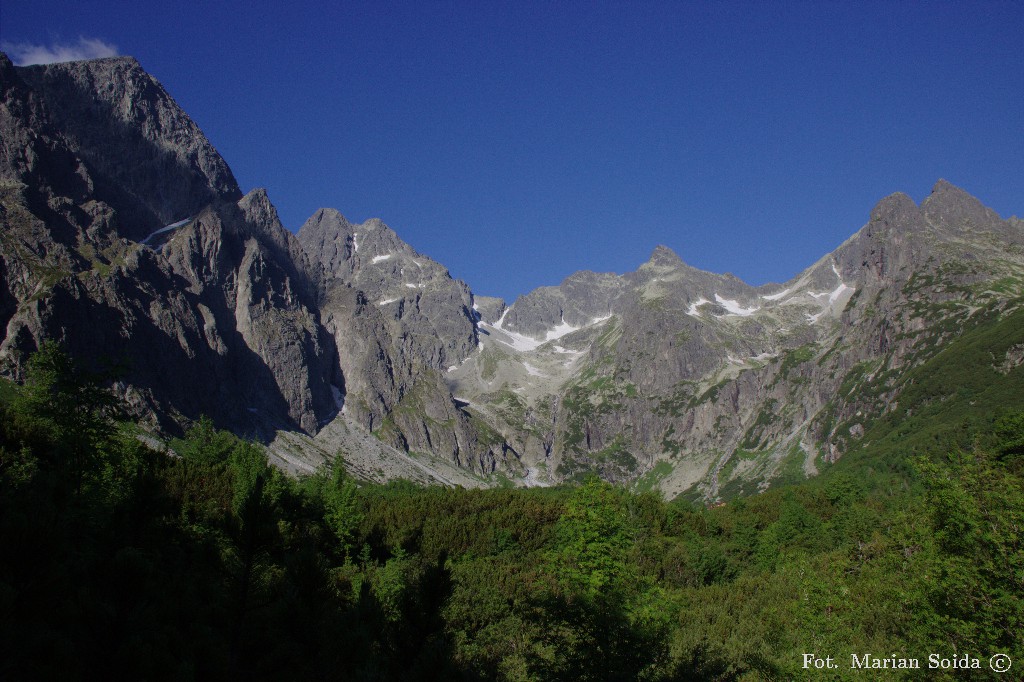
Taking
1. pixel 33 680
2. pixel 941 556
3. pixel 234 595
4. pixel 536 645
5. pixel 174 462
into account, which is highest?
pixel 174 462

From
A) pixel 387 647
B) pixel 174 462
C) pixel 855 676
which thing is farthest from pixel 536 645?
pixel 174 462

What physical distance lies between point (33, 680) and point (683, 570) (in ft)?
198

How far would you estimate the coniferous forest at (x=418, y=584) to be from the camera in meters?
11.2

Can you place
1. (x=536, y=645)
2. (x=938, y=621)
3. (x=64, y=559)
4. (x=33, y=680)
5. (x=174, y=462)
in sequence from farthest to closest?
(x=174, y=462) → (x=536, y=645) → (x=938, y=621) → (x=64, y=559) → (x=33, y=680)

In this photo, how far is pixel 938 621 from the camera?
23.0 meters

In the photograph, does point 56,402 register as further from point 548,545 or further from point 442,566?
point 548,545

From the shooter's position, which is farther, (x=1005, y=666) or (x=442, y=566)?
(x=1005, y=666)

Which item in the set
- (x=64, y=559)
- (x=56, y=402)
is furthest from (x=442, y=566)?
(x=56, y=402)

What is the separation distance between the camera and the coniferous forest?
11.2 metres

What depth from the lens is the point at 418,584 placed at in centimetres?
1445

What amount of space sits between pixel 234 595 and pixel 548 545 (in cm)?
5110

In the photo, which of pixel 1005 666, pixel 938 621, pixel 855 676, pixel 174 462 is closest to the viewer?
pixel 1005 666

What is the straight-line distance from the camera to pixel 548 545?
61.7 m

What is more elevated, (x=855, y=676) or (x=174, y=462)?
(x=174, y=462)
